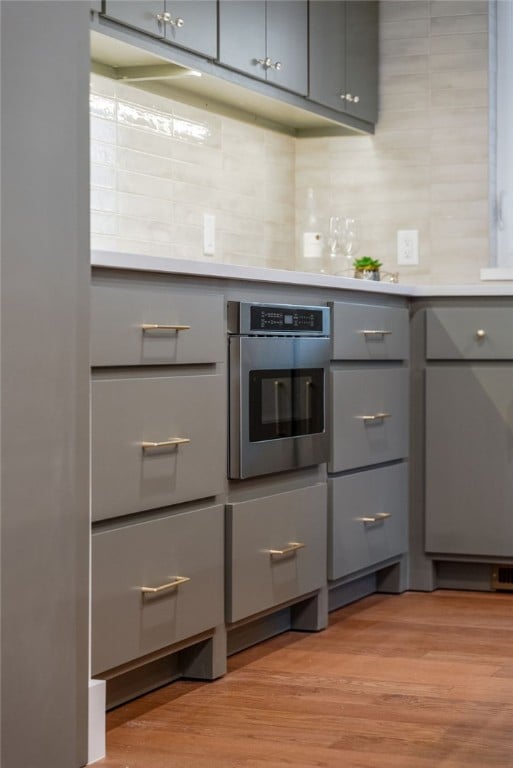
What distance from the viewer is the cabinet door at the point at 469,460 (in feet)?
A: 12.3

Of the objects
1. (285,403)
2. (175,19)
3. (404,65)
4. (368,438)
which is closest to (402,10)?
(404,65)

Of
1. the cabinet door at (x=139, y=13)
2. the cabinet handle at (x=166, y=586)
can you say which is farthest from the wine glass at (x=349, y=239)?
the cabinet handle at (x=166, y=586)

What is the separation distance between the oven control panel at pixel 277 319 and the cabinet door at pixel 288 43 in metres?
1.01

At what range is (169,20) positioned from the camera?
3.25 m

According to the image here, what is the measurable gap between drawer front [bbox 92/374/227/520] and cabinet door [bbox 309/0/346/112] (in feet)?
5.80

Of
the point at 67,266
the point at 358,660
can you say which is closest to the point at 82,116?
the point at 67,266

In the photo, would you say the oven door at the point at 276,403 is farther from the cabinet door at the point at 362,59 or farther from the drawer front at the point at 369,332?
the cabinet door at the point at 362,59

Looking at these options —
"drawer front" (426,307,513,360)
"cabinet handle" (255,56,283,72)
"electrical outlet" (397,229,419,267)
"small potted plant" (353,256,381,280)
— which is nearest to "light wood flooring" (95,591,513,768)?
"drawer front" (426,307,513,360)

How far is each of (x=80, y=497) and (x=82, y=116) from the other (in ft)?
2.05

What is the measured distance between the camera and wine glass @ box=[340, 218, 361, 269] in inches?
177

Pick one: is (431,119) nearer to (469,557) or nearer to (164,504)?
(469,557)

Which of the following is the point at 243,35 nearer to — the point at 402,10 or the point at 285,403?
the point at 402,10

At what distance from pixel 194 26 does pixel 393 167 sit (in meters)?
1.35

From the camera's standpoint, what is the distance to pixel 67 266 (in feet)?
6.63
